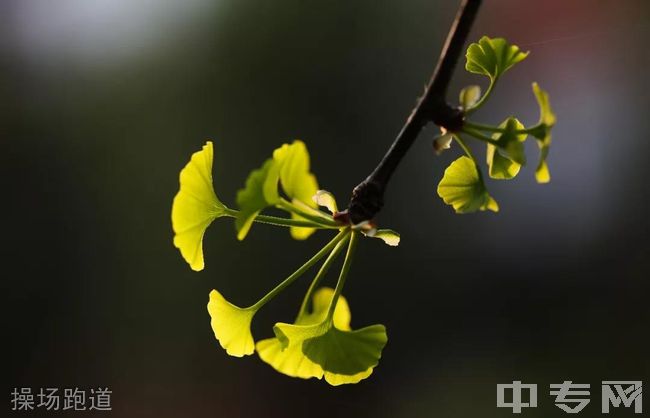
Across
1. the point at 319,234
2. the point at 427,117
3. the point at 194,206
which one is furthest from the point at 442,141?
the point at 319,234

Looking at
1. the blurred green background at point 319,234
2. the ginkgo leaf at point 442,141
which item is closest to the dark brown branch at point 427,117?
the ginkgo leaf at point 442,141

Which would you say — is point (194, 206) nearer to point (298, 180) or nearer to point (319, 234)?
point (298, 180)

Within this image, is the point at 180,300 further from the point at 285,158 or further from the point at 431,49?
the point at 285,158

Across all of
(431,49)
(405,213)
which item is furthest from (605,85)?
(405,213)

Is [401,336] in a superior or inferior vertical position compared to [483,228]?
inferior

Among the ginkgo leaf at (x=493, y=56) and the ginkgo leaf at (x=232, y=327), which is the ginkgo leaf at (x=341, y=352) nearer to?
the ginkgo leaf at (x=232, y=327)

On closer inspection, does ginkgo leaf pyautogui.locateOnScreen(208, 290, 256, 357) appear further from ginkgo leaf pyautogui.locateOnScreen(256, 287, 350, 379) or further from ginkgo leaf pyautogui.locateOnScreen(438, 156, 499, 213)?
ginkgo leaf pyautogui.locateOnScreen(438, 156, 499, 213)
